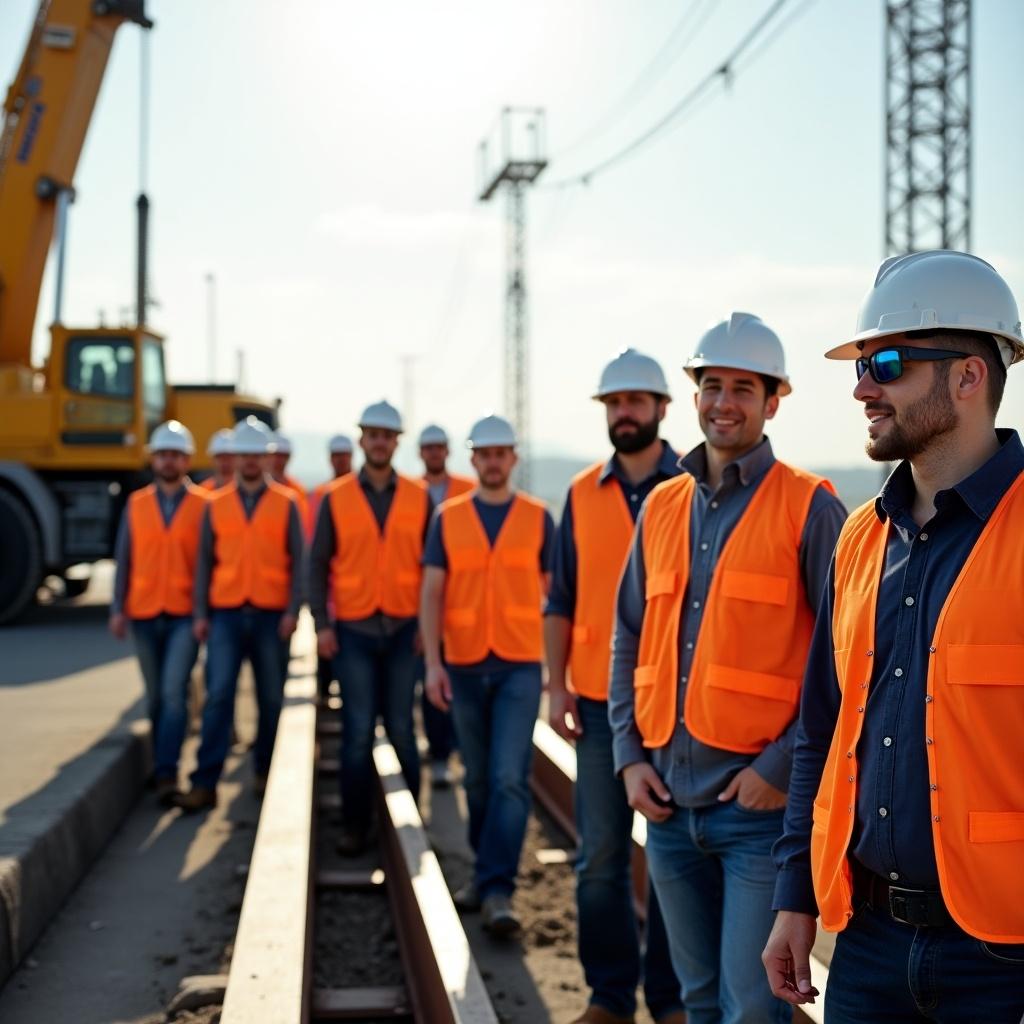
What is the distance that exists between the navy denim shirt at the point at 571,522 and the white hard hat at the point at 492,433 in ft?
5.14

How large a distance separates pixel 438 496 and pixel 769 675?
6998 millimetres

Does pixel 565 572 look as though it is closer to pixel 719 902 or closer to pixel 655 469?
pixel 655 469

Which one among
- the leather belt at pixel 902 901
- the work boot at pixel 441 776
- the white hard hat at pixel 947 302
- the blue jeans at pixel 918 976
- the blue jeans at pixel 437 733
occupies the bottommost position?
the work boot at pixel 441 776

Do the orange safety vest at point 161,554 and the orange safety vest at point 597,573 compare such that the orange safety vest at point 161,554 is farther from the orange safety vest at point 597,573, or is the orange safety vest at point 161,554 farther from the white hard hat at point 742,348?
the white hard hat at point 742,348

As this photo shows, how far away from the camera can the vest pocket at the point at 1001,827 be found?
2369 millimetres

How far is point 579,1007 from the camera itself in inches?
207

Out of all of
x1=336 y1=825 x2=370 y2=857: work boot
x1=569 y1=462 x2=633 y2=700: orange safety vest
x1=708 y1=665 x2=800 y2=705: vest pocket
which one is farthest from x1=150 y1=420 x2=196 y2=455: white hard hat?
x1=708 y1=665 x2=800 y2=705: vest pocket

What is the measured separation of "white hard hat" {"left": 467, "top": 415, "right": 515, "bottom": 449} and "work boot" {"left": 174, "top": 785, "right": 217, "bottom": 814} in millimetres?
3014

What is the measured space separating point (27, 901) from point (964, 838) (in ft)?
15.1

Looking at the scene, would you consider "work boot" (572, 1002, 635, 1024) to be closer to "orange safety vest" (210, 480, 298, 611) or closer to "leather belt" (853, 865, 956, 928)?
"leather belt" (853, 865, 956, 928)

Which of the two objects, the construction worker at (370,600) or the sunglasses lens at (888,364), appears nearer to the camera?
the sunglasses lens at (888,364)

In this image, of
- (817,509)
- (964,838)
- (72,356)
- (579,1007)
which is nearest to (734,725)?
(817,509)

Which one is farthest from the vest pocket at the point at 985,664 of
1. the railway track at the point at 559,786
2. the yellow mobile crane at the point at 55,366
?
the yellow mobile crane at the point at 55,366

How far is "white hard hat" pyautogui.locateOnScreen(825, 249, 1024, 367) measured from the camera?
2.56 metres
